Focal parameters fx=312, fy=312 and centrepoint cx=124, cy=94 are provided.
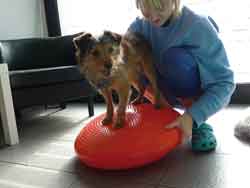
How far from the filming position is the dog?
1.64 meters

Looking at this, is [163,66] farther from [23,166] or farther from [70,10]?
[70,10]

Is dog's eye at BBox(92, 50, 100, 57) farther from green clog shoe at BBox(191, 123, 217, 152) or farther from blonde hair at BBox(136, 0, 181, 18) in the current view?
green clog shoe at BBox(191, 123, 217, 152)

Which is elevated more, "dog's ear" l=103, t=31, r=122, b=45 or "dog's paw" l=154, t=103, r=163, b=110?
"dog's ear" l=103, t=31, r=122, b=45

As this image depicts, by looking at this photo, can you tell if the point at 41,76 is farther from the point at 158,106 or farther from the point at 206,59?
the point at 206,59

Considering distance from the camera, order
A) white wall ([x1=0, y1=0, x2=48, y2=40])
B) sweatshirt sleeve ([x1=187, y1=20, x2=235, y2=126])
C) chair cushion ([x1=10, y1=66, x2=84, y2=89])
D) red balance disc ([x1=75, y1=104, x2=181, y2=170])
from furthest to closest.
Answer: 1. white wall ([x1=0, y1=0, x2=48, y2=40])
2. chair cushion ([x1=10, y1=66, x2=84, y2=89])
3. sweatshirt sleeve ([x1=187, y1=20, x2=235, y2=126])
4. red balance disc ([x1=75, y1=104, x2=181, y2=170])

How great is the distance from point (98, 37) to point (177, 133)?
2.13 ft

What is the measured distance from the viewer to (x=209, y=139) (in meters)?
1.70

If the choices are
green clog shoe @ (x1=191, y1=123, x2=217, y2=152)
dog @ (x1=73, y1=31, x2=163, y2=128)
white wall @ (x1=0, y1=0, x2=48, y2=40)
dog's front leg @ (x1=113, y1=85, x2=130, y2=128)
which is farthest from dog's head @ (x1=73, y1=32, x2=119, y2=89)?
white wall @ (x1=0, y1=0, x2=48, y2=40)

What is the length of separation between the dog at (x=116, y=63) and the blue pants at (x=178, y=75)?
0.21ft

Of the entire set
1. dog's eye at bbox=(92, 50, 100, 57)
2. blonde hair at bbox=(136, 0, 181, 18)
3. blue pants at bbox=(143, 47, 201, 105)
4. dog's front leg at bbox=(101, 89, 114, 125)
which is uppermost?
blonde hair at bbox=(136, 0, 181, 18)

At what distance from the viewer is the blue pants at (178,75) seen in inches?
65.3

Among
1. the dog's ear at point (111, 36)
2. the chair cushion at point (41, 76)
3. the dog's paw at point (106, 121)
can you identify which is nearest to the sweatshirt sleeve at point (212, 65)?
the dog's ear at point (111, 36)

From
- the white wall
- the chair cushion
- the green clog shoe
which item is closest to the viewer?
the green clog shoe

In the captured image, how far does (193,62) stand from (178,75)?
11 centimetres
